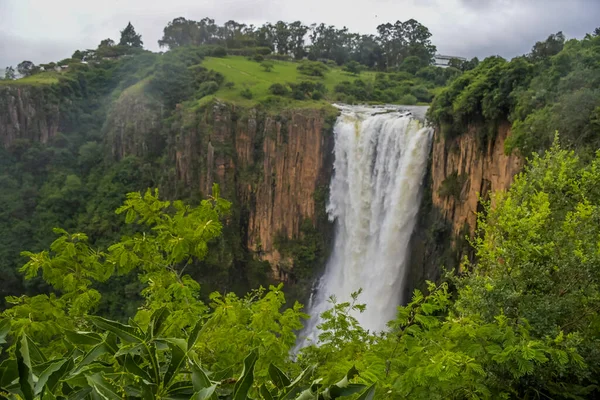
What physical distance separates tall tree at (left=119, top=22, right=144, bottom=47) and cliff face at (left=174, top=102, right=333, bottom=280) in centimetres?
3346

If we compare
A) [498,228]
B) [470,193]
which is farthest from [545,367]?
[470,193]

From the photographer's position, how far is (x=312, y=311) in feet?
82.3

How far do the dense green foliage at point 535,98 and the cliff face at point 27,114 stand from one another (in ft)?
103

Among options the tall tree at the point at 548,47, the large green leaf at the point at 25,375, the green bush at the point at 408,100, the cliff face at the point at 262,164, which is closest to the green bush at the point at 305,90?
the cliff face at the point at 262,164

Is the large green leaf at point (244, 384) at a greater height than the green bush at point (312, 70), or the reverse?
the green bush at point (312, 70)

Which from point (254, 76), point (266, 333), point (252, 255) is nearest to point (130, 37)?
point (254, 76)

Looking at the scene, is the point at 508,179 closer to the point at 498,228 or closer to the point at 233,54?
the point at 498,228

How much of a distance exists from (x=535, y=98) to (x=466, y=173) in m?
4.70

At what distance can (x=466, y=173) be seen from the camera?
703 inches

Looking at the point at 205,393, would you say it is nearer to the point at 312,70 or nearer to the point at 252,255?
the point at 252,255

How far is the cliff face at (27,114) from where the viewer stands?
34281 mm

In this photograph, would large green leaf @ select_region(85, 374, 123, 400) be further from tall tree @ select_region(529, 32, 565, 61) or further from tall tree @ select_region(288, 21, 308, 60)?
tall tree @ select_region(288, 21, 308, 60)

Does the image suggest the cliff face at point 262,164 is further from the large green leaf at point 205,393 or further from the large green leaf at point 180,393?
the large green leaf at point 205,393

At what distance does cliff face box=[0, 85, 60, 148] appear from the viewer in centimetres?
3428
